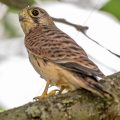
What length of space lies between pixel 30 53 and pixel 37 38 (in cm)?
14

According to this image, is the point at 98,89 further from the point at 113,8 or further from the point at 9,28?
the point at 9,28

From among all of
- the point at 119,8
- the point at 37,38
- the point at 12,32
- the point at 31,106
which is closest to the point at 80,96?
the point at 31,106

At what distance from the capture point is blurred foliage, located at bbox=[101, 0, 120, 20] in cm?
361

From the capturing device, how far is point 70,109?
221 centimetres

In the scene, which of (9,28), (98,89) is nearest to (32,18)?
(98,89)

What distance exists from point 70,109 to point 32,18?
1368 millimetres

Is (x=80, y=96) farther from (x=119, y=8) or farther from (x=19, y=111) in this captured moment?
(x=119, y=8)

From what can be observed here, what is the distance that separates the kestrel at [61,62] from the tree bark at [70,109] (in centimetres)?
5

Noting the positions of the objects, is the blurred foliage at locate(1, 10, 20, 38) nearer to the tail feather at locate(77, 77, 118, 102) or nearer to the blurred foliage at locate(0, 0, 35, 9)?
the blurred foliage at locate(0, 0, 35, 9)

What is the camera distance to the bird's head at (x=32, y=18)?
3.37 metres

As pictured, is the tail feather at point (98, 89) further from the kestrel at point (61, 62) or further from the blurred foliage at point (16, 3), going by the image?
the blurred foliage at point (16, 3)

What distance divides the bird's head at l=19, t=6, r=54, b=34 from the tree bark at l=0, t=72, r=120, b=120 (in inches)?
44.7

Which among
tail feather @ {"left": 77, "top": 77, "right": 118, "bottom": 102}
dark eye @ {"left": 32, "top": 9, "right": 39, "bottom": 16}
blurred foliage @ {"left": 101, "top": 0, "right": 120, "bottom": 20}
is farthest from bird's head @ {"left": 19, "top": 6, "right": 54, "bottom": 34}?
tail feather @ {"left": 77, "top": 77, "right": 118, "bottom": 102}

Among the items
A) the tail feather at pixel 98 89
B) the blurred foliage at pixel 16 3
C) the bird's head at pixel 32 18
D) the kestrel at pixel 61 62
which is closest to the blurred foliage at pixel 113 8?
the bird's head at pixel 32 18
